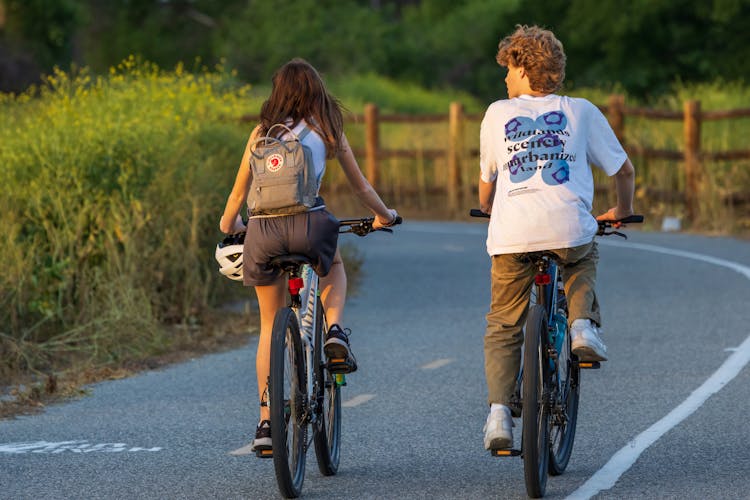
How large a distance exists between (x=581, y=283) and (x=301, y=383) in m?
1.19

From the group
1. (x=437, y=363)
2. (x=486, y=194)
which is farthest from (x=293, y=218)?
(x=437, y=363)

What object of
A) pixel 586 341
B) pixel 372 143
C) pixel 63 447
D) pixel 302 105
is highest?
pixel 302 105

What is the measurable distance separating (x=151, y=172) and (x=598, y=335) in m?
7.16

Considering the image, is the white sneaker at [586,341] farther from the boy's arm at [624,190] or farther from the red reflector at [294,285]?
the red reflector at [294,285]

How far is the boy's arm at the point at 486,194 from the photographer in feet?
21.5

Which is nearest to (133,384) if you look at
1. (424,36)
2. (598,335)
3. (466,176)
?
(598,335)

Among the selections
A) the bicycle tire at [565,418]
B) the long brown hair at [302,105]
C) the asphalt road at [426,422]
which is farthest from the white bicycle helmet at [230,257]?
the bicycle tire at [565,418]

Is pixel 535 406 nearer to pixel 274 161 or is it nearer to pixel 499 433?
pixel 499 433

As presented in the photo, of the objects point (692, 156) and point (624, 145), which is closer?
point (692, 156)

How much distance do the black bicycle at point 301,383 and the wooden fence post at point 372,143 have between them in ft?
67.8

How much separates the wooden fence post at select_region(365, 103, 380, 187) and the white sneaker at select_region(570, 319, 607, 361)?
21.1 m

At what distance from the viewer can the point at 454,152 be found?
86.7 feet

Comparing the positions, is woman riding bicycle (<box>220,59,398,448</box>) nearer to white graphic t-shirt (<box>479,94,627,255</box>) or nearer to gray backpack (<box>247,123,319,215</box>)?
gray backpack (<box>247,123,319,215</box>)

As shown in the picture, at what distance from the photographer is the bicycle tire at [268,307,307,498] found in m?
6.13
